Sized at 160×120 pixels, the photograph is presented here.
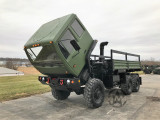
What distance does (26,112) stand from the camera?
16.5 ft

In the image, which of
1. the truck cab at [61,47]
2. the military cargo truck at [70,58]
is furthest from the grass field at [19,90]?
the truck cab at [61,47]

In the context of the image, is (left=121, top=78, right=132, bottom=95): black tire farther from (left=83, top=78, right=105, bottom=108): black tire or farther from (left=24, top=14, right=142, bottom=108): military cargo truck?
(left=83, top=78, right=105, bottom=108): black tire

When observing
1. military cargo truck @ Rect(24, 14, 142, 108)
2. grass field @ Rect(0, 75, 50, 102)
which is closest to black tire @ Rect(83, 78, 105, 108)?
military cargo truck @ Rect(24, 14, 142, 108)

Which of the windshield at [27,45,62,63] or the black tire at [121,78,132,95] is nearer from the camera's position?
the windshield at [27,45,62,63]

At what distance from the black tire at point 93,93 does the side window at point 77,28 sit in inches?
72.4

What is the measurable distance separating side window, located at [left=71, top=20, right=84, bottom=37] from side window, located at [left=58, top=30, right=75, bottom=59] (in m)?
0.36

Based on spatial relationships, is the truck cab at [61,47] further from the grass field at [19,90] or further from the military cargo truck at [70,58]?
the grass field at [19,90]

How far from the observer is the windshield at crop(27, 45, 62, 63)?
4.77 m

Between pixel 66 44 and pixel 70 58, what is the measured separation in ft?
1.57

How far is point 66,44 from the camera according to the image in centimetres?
469

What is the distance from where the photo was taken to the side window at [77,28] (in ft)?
16.7

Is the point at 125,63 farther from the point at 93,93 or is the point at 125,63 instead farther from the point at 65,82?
the point at 65,82

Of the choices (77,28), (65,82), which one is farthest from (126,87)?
(77,28)

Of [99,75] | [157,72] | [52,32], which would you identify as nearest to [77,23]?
[52,32]
